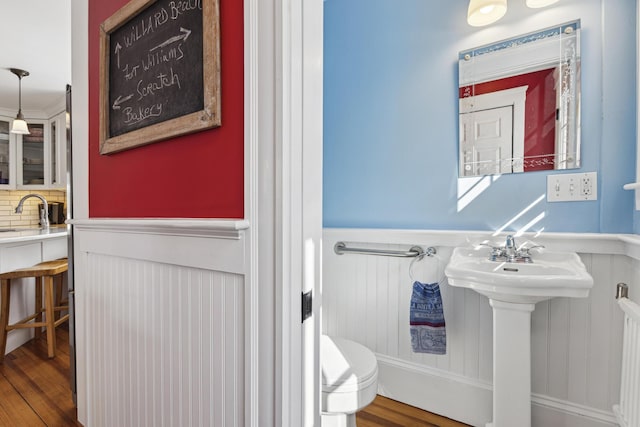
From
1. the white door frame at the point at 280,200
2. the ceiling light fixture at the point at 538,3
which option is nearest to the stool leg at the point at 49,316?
the white door frame at the point at 280,200

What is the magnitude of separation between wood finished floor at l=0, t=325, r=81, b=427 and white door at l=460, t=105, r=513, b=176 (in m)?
2.33

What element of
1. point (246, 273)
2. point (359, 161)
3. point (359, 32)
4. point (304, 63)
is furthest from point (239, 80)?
point (359, 32)

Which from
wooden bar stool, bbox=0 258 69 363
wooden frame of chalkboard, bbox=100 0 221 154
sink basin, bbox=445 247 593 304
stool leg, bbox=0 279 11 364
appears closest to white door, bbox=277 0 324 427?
wooden frame of chalkboard, bbox=100 0 221 154

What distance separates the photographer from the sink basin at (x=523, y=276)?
1.14 meters

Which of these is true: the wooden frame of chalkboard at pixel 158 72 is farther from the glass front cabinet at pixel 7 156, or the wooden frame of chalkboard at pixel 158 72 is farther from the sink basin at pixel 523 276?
the glass front cabinet at pixel 7 156

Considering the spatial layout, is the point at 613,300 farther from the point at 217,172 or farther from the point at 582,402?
the point at 217,172

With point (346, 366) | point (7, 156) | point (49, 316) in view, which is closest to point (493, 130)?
point (346, 366)

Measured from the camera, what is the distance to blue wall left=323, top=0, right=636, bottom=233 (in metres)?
1.40

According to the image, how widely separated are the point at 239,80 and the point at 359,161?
4.27 feet

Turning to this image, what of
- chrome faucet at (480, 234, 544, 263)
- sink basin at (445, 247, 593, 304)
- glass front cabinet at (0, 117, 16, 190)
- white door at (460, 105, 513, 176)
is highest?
glass front cabinet at (0, 117, 16, 190)

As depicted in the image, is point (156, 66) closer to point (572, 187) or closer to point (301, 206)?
point (301, 206)

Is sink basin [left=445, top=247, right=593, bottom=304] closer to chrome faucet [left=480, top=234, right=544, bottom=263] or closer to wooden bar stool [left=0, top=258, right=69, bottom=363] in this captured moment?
chrome faucet [left=480, top=234, right=544, bottom=263]

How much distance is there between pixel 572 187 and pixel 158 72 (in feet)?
5.59

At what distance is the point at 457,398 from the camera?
5.55 ft
